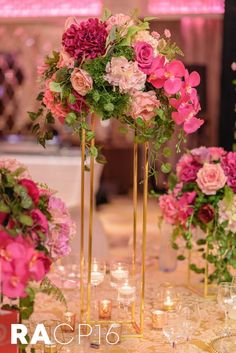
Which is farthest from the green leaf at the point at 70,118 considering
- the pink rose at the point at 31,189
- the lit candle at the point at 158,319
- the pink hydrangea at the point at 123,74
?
the lit candle at the point at 158,319

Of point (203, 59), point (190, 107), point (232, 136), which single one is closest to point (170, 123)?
point (190, 107)

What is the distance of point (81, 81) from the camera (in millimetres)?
1695

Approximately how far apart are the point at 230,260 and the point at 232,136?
4.56 feet

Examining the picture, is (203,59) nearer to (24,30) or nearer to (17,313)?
(24,30)

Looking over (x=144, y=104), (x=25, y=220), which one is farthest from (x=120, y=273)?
(x=25, y=220)

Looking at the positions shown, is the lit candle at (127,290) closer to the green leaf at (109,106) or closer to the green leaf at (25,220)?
the green leaf at (109,106)

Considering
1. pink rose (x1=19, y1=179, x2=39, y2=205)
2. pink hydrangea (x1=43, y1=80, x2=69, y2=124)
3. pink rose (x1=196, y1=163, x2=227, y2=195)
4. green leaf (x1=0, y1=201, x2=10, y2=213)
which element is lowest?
pink rose (x1=196, y1=163, x2=227, y2=195)

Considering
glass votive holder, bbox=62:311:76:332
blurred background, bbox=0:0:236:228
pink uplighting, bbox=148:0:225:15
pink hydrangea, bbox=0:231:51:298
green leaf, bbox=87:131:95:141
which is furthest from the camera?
blurred background, bbox=0:0:236:228

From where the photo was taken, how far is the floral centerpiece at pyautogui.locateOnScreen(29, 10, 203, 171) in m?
1.70

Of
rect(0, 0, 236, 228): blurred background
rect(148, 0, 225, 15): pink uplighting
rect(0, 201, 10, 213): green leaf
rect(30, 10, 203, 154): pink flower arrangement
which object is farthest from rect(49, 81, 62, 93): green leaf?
rect(0, 0, 236, 228): blurred background

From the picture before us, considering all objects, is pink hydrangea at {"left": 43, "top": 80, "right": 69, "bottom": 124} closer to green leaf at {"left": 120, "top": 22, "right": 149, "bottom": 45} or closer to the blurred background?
green leaf at {"left": 120, "top": 22, "right": 149, "bottom": 45}

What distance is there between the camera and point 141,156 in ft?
34.6

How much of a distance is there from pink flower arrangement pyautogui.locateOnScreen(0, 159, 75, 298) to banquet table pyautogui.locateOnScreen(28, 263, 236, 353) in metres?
0.45

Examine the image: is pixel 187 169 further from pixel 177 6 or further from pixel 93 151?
pixel 177 6
